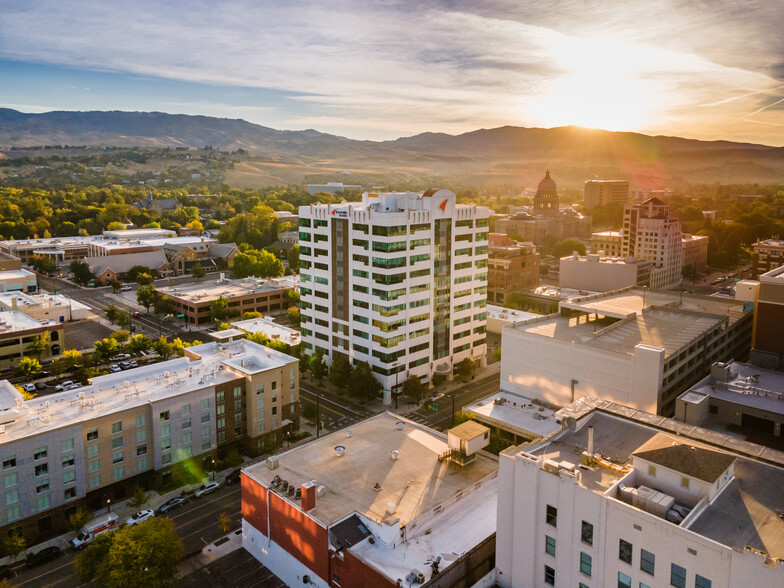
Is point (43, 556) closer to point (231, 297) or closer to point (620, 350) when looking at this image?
point (620, 350)

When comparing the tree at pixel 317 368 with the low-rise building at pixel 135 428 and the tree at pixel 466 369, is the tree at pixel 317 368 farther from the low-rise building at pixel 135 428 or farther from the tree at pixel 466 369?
the tree at pixel 466 369

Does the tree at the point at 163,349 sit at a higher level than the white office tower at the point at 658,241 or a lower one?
lower

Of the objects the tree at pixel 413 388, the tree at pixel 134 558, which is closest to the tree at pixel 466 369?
the tree at pixel 413 388

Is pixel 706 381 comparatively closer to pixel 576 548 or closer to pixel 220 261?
pixel 576 548

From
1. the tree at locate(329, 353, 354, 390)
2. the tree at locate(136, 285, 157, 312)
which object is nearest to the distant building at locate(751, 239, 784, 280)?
the tree at locate(329, 353, 354, 390)

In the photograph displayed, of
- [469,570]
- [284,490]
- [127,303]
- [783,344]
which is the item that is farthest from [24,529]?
[127,303]

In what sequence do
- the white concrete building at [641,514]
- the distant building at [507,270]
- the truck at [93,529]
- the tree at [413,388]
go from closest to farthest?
the white concrete building at [641,514], the truck at [93,529], the tree at [413,388], the distant building at [507,270]
